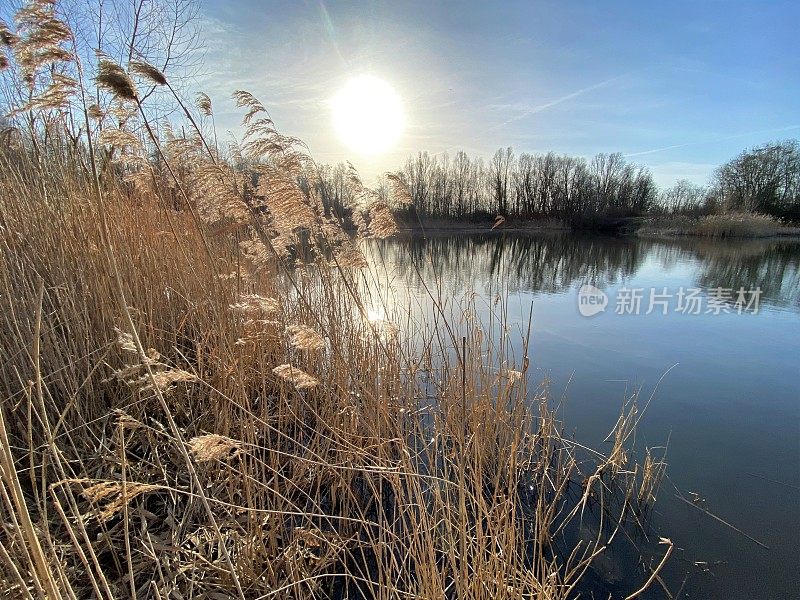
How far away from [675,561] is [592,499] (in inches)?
21.4

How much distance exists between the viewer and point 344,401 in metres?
2.36

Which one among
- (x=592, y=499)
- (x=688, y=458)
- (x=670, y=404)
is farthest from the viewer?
(x=670, y=404)

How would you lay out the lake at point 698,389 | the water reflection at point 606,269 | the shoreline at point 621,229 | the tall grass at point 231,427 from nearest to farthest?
the tall grass at point 231,427 → the lake at point 698,389 → the water reflection at point 606,269 → the shoreline at point 621,229

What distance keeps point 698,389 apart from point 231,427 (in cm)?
499

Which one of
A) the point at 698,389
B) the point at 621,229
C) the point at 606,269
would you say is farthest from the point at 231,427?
the point at 621,229

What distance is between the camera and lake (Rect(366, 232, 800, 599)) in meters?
2.32

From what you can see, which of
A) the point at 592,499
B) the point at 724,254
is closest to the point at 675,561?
the point at 592,499

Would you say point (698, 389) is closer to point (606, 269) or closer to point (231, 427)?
point (231, 427)

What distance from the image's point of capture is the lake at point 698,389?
232 centimetres

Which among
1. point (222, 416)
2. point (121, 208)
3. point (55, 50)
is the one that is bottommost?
point (222, 416)

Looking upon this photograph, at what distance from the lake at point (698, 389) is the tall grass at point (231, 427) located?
1.23 ft

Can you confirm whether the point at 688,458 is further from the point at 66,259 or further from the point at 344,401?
the point at 66,259

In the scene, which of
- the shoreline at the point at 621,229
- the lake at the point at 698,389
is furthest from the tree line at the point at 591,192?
the lake at the point at 698,389

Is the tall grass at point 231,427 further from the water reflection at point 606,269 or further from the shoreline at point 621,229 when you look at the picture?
the shoreline at point 621,229
